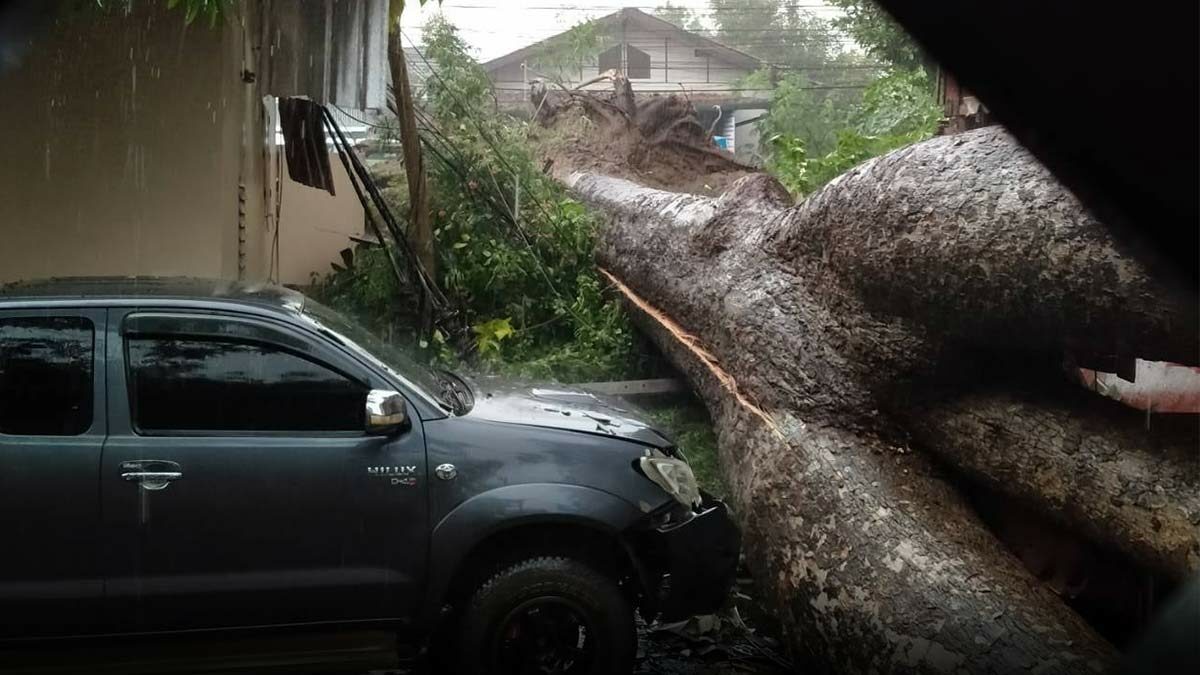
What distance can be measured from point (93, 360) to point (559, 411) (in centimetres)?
188

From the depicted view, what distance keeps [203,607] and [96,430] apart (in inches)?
30.8

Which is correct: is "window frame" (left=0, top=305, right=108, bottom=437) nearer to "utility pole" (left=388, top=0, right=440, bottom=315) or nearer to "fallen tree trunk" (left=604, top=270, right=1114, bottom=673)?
"fallen tree trunk" (left=604, top=270, right=1114, bottom=673)

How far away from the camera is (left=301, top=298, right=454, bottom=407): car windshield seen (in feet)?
15.4

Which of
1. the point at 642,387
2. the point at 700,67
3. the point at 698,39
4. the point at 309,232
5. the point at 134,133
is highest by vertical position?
the point at 698,39

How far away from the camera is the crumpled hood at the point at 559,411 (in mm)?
4711

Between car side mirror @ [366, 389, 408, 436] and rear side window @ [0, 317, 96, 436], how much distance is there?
105cm

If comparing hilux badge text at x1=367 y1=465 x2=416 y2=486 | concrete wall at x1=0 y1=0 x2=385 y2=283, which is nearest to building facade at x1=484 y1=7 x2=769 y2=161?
concrete wall at x1=0 y1=0 x2=385 y2=283

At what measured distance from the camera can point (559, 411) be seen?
16.1 feet

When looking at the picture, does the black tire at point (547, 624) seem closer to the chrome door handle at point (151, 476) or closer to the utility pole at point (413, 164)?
the chrome door handle at point (151, 476)

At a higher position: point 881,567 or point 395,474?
point 395,474

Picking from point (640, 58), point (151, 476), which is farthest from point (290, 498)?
point (640, 58)

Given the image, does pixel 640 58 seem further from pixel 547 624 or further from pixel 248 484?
pixel 248 484

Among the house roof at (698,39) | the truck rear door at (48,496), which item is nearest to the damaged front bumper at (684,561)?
the truck rear door at (48,496)

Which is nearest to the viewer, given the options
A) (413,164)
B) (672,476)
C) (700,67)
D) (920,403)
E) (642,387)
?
(672,476)
